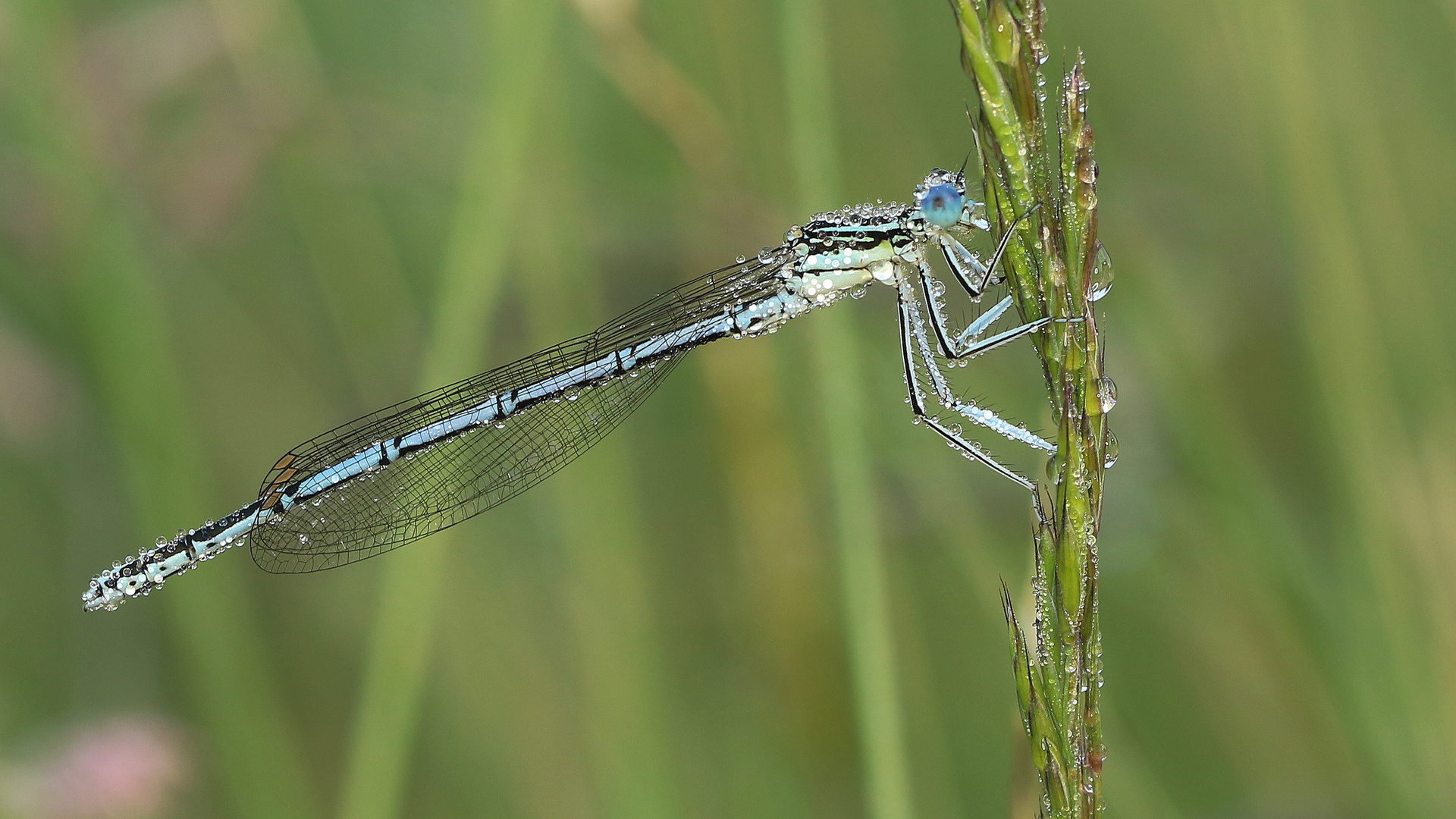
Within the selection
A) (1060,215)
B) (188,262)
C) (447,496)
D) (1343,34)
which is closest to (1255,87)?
(1343,34)

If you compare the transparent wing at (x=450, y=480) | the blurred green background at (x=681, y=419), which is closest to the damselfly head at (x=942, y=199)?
the blurred green background at (x=681, y=419)

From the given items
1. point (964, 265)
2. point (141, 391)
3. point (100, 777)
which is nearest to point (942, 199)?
point (964, 265)

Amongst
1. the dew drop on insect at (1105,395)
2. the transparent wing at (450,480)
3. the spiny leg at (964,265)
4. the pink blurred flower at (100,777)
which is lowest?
the pink blurred flower at (100,777)

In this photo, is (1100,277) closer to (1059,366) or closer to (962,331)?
(1059,366)

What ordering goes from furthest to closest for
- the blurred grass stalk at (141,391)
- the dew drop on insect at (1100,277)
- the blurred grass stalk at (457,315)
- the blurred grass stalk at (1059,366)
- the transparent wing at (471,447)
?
the transparent wing at (471,447)
the blurred grass stalk at (141,391)
the blurred grass stalk at (457,315)
the dew drop on insect at (1100,277)
the blurred grass stalk at (1059,366)

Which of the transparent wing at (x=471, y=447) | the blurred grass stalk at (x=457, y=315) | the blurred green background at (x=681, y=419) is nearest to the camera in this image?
the blurred grass stalk at (x=457, y=315)

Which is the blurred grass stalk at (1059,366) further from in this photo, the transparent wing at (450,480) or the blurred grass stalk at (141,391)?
the blurred grass stalk at (141,391)

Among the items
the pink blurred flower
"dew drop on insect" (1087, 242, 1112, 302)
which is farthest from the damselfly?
"dew drop on insect" (1087, 242, 1112, 302)
